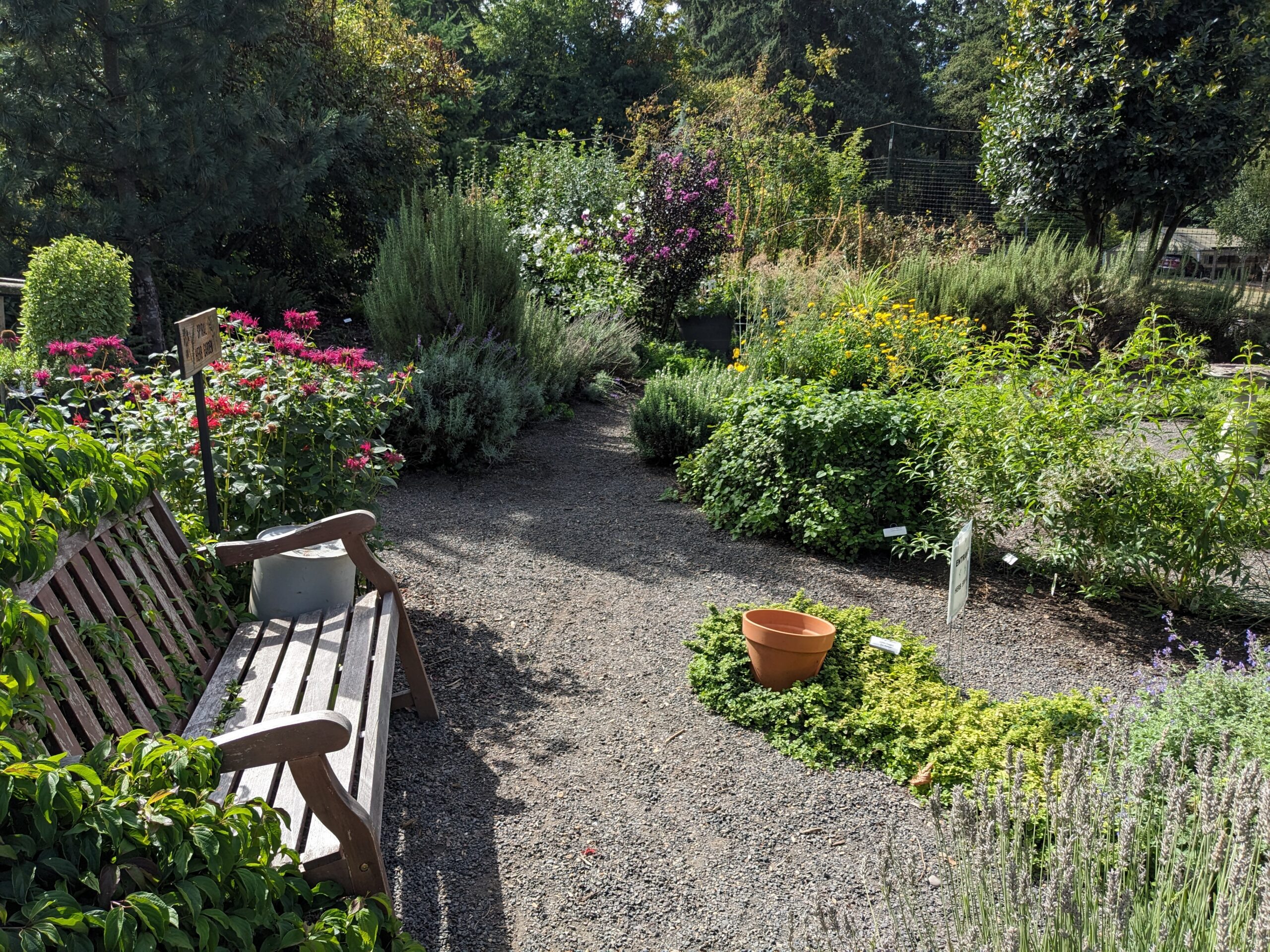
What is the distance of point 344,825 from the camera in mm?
1785

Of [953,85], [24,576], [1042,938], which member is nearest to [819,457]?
[1042,938]

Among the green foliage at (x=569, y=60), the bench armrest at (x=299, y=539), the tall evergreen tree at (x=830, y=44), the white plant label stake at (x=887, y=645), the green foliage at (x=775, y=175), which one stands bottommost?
the white plant label stake at (x=887, y=645)

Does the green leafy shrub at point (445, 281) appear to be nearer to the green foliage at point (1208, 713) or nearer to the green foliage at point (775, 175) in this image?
the green foliage at point (775, 175)

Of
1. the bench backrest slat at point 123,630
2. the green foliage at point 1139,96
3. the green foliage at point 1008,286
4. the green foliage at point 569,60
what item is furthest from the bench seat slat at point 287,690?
the green foliage at point 569,60

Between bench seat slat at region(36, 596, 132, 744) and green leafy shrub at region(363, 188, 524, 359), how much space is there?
5.34 m

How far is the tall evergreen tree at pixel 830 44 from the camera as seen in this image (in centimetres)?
3084

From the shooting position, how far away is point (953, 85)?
31.4 meters

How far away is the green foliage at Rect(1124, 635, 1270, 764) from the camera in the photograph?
2430mm

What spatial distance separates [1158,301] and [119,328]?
11.1 m

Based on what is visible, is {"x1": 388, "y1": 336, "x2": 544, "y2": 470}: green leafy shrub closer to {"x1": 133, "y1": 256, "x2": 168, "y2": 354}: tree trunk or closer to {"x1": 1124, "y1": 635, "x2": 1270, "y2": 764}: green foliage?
{"x1": 133, "y1": 256, "x2": 168, "y2": 354}: tree trunk

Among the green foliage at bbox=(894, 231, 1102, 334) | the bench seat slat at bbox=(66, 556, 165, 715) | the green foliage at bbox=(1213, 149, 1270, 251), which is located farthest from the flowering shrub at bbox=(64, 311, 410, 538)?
the green foliage at bbox=(1213, 149, 1270, 251)

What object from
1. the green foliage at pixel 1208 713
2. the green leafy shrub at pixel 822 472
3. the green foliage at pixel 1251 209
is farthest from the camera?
the green foliage at pixel 1251 209

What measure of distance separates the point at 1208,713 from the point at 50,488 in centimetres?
311

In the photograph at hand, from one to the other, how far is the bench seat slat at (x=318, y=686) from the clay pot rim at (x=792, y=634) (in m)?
1.48
